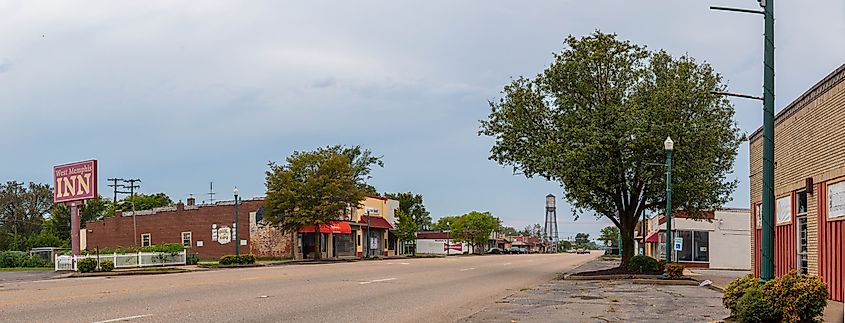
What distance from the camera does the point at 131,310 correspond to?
1620cm

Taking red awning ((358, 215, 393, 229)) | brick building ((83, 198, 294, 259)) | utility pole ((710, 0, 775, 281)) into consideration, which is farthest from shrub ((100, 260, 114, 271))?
red awning ((358, 215, 393, 229))

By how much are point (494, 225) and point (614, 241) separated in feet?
160

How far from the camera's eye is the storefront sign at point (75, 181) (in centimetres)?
4397

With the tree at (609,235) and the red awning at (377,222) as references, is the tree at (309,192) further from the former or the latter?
Result: the tree at (609,235)

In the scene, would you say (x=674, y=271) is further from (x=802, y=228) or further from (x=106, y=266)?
(x=106, y=266)

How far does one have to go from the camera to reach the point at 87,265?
40.0m

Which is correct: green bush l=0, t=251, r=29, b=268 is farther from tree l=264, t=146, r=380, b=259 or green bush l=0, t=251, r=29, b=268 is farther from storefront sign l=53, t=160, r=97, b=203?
→ tree l=264, t=146, r=380, b=259

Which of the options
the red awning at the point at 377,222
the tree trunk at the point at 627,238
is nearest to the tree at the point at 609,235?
the red awning at the point at 377,222

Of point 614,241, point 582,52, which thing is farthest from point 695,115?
point 614,241

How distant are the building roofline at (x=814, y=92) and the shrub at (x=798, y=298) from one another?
26.9 feet

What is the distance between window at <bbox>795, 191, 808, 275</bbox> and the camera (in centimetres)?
2312

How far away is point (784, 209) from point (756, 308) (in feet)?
44.7

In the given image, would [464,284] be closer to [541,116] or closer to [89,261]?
[541,116]

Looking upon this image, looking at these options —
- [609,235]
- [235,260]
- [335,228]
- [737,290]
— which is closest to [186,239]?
[335,228]
